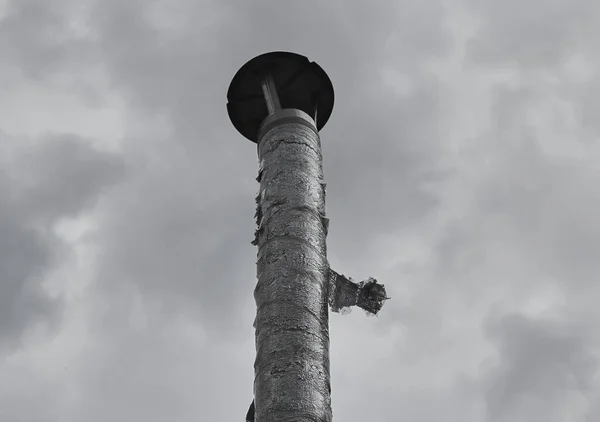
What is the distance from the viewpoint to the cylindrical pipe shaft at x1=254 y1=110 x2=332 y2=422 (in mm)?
6809

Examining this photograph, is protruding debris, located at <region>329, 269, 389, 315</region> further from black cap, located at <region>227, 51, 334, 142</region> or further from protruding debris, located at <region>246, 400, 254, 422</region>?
black cap, located at <region>227, 51, 334, 142</region>

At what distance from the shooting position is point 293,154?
9.34 m

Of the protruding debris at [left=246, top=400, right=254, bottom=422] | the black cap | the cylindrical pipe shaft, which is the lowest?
the protruding debris at [left=246, top=400, right=254, bottom=422]

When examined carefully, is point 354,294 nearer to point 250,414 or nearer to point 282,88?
point 250,414

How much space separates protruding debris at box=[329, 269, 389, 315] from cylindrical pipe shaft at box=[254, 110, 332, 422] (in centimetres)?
19

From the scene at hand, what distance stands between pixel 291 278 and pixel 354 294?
0.89m

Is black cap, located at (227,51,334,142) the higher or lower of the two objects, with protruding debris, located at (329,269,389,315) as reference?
higher

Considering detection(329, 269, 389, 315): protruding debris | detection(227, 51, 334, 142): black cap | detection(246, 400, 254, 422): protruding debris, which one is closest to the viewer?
detection(246, 400, 254, 422): protruding debris

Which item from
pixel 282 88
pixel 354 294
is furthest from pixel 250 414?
pixel 282 88

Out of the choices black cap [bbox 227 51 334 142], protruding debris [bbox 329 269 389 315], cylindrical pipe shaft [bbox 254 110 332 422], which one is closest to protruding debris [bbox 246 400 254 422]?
cylindrical pipe shaft [bbox 254 110 332 422]

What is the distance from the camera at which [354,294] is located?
8375 mm

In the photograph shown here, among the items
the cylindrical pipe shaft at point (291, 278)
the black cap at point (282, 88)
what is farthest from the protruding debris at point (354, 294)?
the black cap at point (282, 88)

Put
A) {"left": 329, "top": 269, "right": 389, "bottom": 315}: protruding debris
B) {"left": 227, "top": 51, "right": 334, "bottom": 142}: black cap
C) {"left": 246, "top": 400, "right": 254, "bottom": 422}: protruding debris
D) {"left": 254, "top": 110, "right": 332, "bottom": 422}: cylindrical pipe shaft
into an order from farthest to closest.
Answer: {"left": 227, "top": 51, "right": 334, "bottom": 142}: black cap
{"left": 329, "top": 269, "right": 389, "bottom": 315}: protruding debris
{"left": 246, "top": 400, "right": 254, "bottom": 422}: protruding debris
{"left": 254, "top": 110, "right": 332, "bottom": 422}: cylindrical pipe shaft

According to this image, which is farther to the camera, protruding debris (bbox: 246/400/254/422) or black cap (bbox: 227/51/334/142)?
black cap (bbox: 227/51/334/142)
